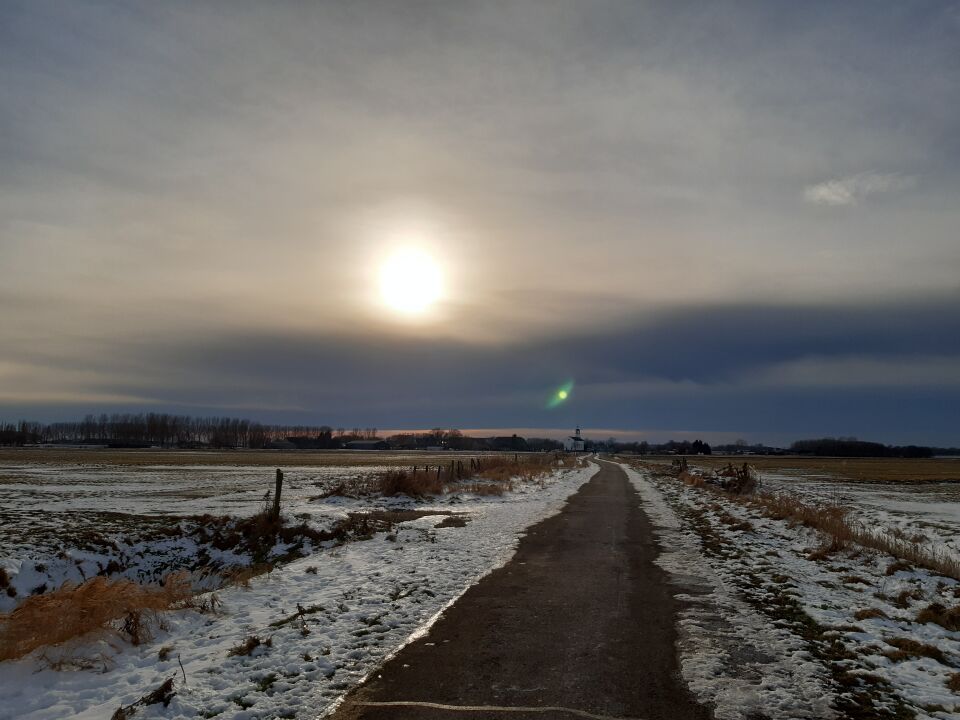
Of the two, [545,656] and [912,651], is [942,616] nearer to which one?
[912,651]

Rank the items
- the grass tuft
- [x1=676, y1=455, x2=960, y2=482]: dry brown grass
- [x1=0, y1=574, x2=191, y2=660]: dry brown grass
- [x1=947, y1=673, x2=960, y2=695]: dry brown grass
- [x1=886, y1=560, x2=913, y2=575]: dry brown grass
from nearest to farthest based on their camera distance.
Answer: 1. [x1=947, y1=673, x2=960, y2=695]: dry brown grass
2. [x1=0, y1=574, x2=191, y2=660]: dry brown grass
3. the grass tuft
4. [x1=886, y1=560, x2=913, y2=575]: dry brown grass
5. [x1=676, y1=455, x2=960, y2=482]: dry brown grass

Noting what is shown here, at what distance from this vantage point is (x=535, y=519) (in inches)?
865

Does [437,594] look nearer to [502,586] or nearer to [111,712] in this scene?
[502,586]

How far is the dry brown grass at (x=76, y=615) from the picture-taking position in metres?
7.59

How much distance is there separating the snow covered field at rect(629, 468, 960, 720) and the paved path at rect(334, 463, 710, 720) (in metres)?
0.50

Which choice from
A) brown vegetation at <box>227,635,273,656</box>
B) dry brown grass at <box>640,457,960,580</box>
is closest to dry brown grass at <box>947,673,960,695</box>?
dry brown grass at <box>640,457,960,580</box>

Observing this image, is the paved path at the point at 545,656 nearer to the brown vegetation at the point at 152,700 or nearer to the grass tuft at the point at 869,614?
the brown vegetation at the point at 152,700

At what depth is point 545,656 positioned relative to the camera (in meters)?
7.54

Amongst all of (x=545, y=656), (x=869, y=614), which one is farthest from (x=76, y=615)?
(x=869, y=614)

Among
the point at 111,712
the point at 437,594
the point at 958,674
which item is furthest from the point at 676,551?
the point at 111,712

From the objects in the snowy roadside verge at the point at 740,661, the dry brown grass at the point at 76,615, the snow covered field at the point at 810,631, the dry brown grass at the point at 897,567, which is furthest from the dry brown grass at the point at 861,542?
the dry brown grass at the point at 76,615

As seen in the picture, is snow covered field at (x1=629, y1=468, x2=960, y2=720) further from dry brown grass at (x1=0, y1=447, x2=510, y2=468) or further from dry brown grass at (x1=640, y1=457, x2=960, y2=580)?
dry brown grass at (x1=0, y1=447, x2=510, y2=468)

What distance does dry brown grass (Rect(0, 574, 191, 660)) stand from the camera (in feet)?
24.9

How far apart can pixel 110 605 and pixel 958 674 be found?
11.1 metres
